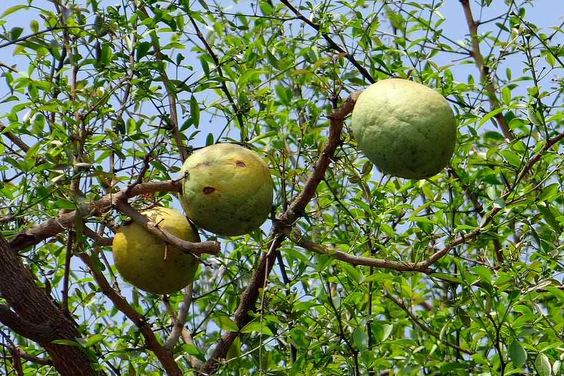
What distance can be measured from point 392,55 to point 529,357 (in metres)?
1.15

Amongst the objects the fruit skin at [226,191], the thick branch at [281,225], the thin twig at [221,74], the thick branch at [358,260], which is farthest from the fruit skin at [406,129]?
the thin twig at [221,74]

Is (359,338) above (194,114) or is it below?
below

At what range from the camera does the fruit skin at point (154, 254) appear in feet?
7.34

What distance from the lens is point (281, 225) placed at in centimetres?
248

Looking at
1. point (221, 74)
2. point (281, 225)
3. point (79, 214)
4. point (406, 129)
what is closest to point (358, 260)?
point (281, 225)

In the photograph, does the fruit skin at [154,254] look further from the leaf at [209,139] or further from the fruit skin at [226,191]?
the leaf at [209,139]

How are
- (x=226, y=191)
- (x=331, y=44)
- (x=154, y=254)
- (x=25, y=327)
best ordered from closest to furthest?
1. (x=226, y=191)
2. (x=154, y=254)
3. (x=25, y=327)
4. (x=331, y=44)

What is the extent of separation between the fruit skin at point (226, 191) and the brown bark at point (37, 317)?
1.42 feet

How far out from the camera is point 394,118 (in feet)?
6.37

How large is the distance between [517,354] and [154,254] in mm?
1002

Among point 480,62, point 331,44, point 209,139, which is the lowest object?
point 209,139

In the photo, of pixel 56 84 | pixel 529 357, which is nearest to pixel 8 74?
pixel 56 84

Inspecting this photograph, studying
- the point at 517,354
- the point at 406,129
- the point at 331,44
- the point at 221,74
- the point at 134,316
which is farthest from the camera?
the point at 331,44

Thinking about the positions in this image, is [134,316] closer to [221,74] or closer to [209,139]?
[209,139]
